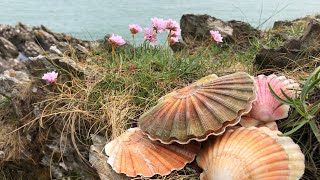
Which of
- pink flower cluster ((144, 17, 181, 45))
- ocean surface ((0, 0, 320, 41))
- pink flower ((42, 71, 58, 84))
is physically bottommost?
ocean surface ((0, 0, 320, 41))

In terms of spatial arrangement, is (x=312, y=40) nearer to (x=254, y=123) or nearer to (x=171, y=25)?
(x=171, y=25)

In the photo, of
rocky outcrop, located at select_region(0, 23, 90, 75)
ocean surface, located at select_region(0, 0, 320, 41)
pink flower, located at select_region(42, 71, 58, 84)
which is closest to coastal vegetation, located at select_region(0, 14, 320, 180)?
pink flower, located at select_region(42, 71, 58, 84)

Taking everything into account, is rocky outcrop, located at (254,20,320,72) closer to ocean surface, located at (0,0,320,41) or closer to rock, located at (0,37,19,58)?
rock, located at (0,37,19,58)

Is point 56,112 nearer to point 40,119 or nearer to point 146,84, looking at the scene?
point 40,119

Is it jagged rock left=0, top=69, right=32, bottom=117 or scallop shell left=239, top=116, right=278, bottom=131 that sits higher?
scallop shell left=239, top=116, right=278, bottom=131

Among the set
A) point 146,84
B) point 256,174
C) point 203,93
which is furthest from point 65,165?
point 256,174

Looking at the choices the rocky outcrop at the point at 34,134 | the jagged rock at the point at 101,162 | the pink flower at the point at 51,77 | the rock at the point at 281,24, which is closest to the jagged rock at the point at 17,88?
the rocky outcrop at the point at 34,134

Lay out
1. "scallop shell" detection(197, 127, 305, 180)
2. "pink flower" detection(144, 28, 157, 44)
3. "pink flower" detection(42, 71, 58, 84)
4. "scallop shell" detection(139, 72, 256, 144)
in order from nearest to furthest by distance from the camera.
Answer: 1. "scallop shell" detection(197, 127, 305, 180)
2. "scallop shell" detection(139, 72, 256, 144)
3. "pink flower" detection(42, 71, 58, 84)
4. "pink flower" detection(144, 28, 157, 44)

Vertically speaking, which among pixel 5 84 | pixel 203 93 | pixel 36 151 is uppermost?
pixel 203 93

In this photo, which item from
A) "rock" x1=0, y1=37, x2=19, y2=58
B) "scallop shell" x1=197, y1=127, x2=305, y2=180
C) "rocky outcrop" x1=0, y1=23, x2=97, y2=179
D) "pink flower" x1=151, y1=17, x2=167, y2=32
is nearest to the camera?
"scallop shell" x1=197, y1=127, x2=305, y2=180
